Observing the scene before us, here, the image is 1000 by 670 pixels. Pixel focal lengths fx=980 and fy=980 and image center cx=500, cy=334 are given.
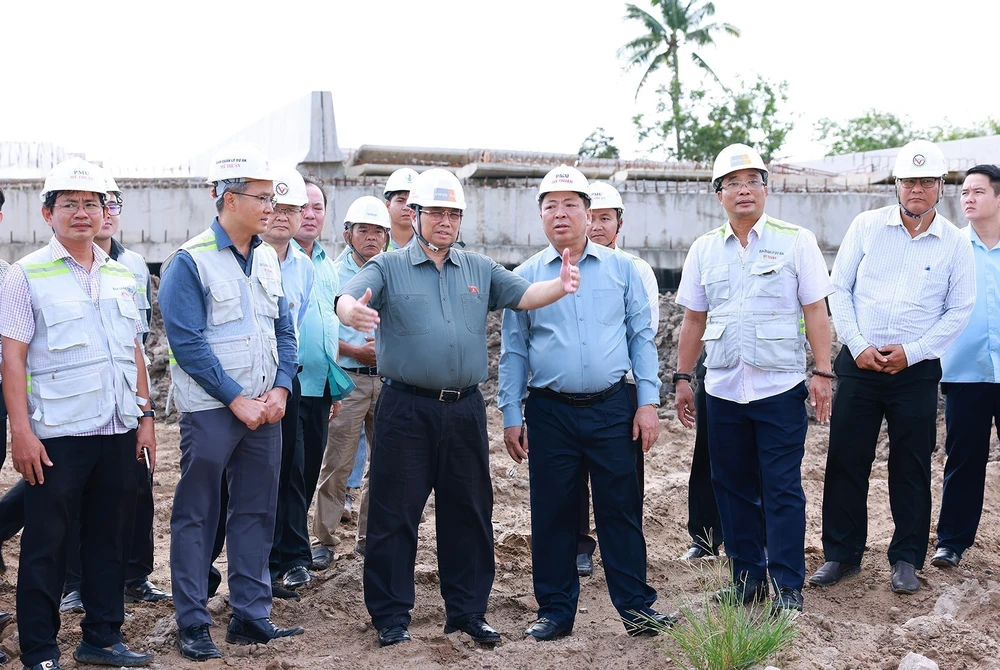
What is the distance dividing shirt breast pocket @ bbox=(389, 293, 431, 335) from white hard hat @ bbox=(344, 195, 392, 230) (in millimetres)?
1786

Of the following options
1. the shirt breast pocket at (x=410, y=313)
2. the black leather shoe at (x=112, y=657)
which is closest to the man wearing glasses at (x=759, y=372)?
the shirt breast pocket at (x=410, y=313)

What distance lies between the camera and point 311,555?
586 centimetres

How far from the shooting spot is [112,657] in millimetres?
4289

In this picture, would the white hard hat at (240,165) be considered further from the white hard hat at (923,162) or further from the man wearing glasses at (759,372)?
the white hard hat at (923,162)

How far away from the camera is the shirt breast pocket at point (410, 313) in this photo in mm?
4516

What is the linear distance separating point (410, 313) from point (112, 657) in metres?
2.00

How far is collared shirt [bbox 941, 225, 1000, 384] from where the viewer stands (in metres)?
5.74

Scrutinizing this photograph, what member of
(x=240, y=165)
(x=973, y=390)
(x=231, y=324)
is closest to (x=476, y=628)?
(x=231, y=324)

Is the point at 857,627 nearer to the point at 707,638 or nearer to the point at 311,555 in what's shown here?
the point at 707,638

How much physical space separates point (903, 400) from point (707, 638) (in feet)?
7.21

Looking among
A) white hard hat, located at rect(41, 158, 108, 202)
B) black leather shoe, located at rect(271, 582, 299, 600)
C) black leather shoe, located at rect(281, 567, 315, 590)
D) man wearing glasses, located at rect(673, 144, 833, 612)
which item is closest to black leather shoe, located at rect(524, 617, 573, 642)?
man wearing glasses, located at rect(673, 144, 833, 612)

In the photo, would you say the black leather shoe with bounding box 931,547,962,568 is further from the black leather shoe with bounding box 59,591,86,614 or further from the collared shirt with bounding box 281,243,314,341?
the black leather shoe with bounding box 59,591,86,614

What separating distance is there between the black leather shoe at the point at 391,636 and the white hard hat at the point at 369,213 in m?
2.66

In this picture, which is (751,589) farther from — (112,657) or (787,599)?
(112,657)
